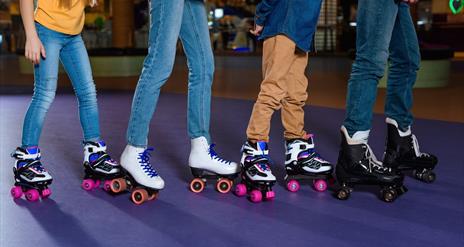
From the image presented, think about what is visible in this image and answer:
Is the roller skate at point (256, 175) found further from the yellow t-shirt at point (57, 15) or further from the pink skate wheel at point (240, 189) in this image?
the yellow t-shirt at point (57, 15)

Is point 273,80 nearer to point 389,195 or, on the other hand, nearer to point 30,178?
point 389,195

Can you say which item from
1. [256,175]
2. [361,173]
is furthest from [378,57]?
[256,175]

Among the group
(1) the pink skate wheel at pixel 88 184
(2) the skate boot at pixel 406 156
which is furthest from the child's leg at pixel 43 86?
(2) the skate boot at pixel 406 156

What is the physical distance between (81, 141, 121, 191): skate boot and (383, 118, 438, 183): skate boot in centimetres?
129

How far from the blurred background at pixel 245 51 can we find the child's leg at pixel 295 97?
43cm

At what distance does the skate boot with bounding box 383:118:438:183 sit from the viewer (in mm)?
3266

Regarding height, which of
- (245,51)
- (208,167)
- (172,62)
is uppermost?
(172,62)

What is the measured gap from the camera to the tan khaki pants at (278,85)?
9.35 feet

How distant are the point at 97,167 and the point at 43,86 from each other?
0.43 metres

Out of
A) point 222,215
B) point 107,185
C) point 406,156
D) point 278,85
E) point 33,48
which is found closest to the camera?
point 222,215

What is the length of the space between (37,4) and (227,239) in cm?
130

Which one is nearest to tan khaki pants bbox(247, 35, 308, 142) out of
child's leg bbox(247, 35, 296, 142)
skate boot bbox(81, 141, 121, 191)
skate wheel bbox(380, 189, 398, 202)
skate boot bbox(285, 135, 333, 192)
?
child's leg bbox(247, 35, 296, 142)

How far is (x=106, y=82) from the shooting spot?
32.9ft

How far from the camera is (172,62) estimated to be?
9.04ft
